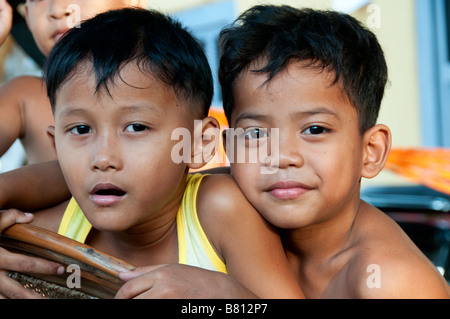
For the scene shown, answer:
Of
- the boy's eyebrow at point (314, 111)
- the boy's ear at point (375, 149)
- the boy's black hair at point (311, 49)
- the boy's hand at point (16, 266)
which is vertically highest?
the boy's black hair at point (311, 49)

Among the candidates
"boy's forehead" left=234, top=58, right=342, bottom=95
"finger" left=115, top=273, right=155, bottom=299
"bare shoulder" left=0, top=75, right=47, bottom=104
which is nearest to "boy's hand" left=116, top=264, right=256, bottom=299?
"finger" left=115, top=273, right=155, bottom=299

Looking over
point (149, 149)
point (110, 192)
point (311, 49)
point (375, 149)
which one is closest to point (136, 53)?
point (149, 149)

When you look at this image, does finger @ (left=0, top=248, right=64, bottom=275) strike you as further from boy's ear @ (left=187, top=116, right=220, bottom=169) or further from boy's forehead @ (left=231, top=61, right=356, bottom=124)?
boy's forehead @ (left=231, top=61, right=356, bottom=124)

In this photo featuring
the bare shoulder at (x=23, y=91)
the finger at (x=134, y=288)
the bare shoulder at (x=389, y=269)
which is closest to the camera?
the finger at (x=134, y=288)

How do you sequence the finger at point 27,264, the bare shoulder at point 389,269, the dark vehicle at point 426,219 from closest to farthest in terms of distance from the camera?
the finger at point 27,264, the bare shoulder at point 389,269, the dark vehicle at point 426,219

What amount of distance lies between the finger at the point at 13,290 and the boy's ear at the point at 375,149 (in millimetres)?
927

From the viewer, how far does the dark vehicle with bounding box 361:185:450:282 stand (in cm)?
277

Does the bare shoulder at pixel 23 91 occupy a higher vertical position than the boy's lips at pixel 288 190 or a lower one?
higher

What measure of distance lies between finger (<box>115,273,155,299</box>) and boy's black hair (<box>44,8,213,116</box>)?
0.51 metres

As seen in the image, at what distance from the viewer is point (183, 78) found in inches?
56.9

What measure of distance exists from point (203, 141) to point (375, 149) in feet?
1.63

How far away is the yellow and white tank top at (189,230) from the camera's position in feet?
4.81

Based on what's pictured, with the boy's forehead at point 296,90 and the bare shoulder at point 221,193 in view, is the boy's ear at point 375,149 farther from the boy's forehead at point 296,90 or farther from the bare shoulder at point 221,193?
the bare shoulder at point 221,193

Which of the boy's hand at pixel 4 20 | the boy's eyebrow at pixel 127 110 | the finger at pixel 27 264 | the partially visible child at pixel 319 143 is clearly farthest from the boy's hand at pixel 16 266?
the boy's hand at pixel 4 20
